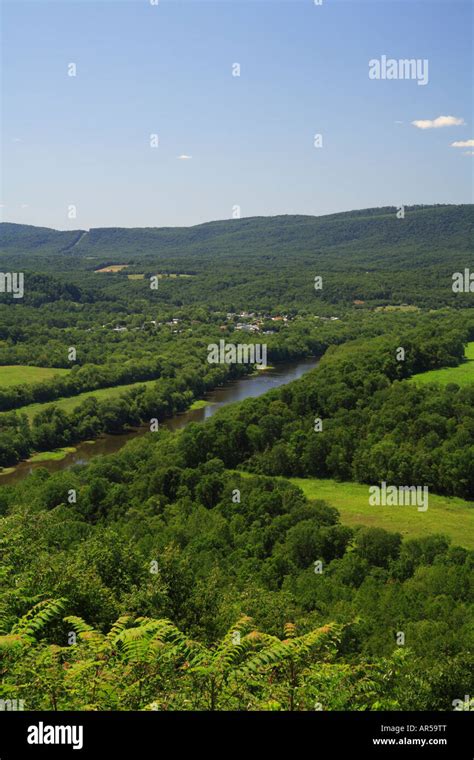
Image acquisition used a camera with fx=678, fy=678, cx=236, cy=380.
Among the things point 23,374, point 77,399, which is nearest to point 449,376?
point 77,399

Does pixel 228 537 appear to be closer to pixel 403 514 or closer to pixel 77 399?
pixel 403 514

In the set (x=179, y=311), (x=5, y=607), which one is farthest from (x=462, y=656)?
(x=179, y=311)

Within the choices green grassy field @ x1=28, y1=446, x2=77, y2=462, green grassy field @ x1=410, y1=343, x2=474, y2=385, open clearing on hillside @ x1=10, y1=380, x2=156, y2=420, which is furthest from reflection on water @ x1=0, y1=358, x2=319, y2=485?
green grassy field @ x1=410, y1=343, x2=474, y2=385

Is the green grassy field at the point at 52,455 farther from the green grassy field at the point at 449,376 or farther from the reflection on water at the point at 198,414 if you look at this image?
the green grassy field at the point at 449,376

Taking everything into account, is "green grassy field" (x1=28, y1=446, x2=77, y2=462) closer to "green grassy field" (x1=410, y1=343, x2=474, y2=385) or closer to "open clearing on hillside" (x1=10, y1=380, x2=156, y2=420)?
"open clearing on hillside" (x1=10, y1=380, x2=156, y2=420)
